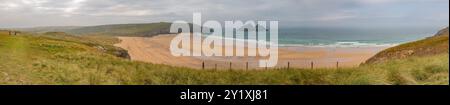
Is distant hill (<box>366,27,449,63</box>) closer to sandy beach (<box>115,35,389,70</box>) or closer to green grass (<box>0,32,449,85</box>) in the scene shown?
sandy beach (<box>115,35,389,70</box>)

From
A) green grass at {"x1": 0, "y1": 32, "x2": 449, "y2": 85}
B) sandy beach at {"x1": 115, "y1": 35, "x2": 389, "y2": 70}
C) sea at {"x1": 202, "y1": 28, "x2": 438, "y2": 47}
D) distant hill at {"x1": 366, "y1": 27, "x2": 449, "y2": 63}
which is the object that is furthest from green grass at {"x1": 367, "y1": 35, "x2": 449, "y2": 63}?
sea at {"x1": 202, "y1": 28, "x2": 438, "y2": 47}

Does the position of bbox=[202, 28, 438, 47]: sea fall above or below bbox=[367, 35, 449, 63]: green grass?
below

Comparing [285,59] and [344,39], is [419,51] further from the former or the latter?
[344,39]

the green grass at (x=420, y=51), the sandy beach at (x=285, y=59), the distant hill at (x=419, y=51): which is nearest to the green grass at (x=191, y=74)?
the distant hill at (x=419, y=51)

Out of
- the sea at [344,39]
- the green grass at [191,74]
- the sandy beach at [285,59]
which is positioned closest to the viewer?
the green grass at [191,74]

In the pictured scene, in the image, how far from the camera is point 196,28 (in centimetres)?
14862

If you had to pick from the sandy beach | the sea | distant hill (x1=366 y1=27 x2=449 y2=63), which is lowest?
the sandy beach

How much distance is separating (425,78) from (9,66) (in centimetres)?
1219

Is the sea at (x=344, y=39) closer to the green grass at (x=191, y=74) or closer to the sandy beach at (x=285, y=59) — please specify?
the sandy beach at (x=285, y=59)

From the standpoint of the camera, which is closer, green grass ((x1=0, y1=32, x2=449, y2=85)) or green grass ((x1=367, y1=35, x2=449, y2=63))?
green grass ((x1=0, y1=32, x2=449, y2=85))

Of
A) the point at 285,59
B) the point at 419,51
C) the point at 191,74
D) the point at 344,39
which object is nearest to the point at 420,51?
the point at 419,51

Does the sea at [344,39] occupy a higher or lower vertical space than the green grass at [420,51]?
lower

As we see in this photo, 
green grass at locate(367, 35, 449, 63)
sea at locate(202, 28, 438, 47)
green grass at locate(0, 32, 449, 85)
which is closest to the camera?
green grass at locate(0, 32, 449, 85)

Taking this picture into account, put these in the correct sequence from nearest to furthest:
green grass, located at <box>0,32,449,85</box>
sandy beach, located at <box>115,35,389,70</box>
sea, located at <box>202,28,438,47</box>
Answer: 1. green grass, located at <box>0,32,449,85</box>
2. sandy beach, located at <box>115,35,389,70</box>
3. sea, located at <box>202,28,438,47</box>
